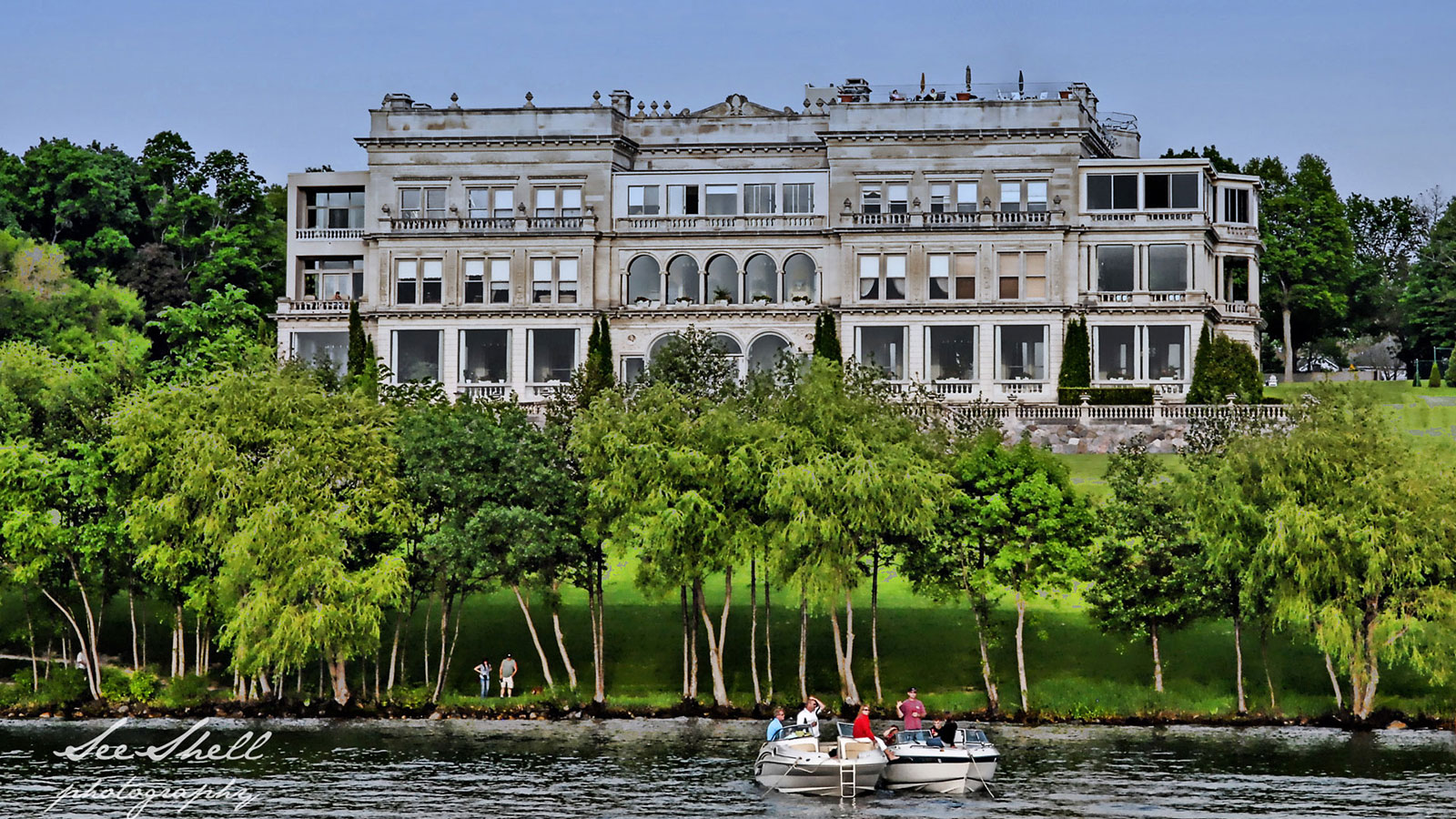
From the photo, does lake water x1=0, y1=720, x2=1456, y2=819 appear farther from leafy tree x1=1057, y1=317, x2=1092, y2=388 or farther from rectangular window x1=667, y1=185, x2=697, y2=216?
rectangular window x1=667, y1=185, x2=697, y2=216

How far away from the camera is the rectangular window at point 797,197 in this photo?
348 feet

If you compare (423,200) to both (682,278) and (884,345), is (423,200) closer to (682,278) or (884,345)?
(682,278)

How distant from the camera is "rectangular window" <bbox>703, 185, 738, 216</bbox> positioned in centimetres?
10631

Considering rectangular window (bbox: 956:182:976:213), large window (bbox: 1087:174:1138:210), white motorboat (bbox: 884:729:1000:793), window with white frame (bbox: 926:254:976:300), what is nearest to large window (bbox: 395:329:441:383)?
window with white frame (bbox: 926:254:976:300)

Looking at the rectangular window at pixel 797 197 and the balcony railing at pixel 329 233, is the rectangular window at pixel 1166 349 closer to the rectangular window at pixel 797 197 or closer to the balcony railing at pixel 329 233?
the rectangular window at pixel 797 197

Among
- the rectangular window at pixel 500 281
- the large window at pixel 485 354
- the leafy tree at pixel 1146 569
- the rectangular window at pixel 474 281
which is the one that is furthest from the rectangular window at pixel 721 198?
the leafy tree at pixel 1146 569

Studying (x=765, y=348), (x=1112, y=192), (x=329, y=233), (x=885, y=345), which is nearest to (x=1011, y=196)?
(x=1112, y=192)

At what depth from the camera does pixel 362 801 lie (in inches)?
2013

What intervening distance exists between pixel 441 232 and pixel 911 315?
23786 mm

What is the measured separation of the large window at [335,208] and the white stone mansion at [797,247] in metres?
0.95

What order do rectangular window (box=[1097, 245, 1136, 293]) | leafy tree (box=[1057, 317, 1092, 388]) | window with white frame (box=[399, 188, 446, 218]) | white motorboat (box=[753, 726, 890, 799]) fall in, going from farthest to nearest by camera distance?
window with white frame (box=[399, 188, 446, 218]) < rectangular window (box=[1097, 245, 1136, 293]) < leafy tree (box=[1057, 317, 1092, 388]) < white motorboat (box=[753, 726, 890, 799])

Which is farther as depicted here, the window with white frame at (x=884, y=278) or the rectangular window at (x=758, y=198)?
the rectangular window at (x=758, y=198)

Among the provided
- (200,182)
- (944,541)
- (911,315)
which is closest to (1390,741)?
(944,541)

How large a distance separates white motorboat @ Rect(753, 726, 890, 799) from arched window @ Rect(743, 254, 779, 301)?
53593 millimetres
